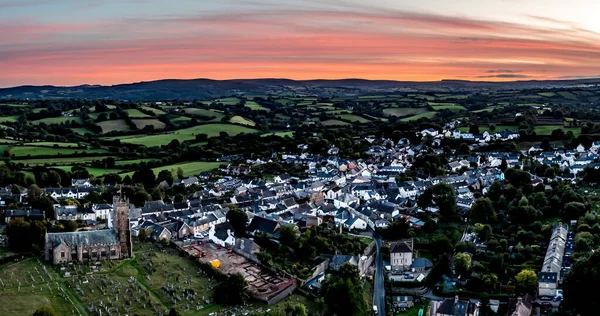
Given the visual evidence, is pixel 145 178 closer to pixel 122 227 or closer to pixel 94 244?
pixel 122 227

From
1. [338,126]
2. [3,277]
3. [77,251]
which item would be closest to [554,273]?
[77,251]

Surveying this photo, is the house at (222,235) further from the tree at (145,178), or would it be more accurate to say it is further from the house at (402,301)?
the tree at (145,178)

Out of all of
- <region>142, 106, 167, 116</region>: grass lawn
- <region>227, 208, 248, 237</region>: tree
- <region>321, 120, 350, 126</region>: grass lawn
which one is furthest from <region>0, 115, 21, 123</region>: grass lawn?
<region>227, 208, 248, 237</region>: tree

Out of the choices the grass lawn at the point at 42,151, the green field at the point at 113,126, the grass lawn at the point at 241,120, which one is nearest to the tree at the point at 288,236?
the grass lawn at the point at 42,151

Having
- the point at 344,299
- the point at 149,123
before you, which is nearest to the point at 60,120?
the point at 149,123

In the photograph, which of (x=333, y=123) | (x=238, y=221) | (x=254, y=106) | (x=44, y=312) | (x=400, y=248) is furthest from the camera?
(x=254, y=106)

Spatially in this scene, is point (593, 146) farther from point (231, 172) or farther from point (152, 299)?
point (152, 299)
